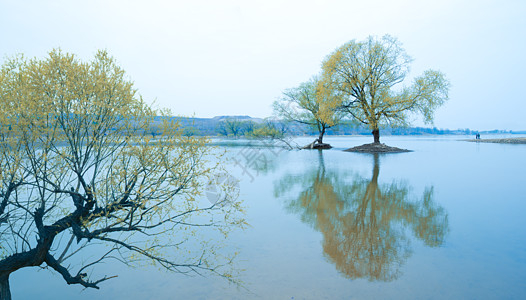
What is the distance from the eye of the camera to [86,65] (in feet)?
19.4

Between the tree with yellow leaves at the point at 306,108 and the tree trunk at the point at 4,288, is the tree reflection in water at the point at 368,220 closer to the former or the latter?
the tree trunk at the point at 4,288

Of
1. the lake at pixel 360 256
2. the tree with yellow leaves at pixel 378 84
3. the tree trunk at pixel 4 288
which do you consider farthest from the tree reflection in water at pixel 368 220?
the tree with yellow leaves at pixel 378 84

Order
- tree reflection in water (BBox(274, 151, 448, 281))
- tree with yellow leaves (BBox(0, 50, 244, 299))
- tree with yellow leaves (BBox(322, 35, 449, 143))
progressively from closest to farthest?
tree with yellow leaves (BBox(0, 50, 244, 299)) → tree reflection in water (BBox(274, 151, 448, 281)) → tree with yellow leaves (BBox(322, 35, 449, 143))

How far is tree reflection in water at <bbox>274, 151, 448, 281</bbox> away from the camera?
21.9 ft

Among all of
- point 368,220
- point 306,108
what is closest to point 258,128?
point 306,108

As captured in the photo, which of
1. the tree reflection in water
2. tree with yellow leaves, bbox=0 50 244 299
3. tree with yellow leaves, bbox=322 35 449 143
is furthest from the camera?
tree with yellow leaves, bbox=322 35 449 143

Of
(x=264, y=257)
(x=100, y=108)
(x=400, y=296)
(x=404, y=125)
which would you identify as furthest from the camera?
(x=404, y=125)

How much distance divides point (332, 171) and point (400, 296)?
647 inches

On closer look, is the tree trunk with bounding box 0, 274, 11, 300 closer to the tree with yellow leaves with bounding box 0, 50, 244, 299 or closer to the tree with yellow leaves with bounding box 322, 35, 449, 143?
the tree with yellow leaves with bounding box 0, 50, 244, 299

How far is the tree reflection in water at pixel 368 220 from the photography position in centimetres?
667

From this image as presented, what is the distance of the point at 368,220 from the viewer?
964cm

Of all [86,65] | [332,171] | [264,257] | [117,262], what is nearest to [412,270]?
[264,257]

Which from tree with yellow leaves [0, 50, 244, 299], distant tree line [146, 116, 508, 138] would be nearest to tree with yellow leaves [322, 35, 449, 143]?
distant tree line [146, 116, 508, 138]

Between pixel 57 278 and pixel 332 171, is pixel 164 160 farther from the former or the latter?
pixel 332 171
